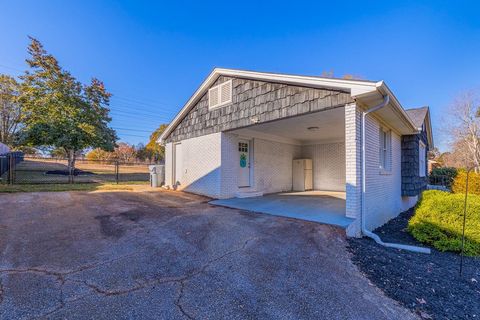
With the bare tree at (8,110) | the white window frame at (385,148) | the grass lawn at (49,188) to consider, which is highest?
the bare tree at (8,110)

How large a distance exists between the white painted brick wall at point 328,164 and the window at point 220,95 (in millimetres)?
6104

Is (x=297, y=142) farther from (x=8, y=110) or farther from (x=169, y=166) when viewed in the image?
(x=8, y=110)

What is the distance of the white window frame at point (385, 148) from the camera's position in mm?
7178

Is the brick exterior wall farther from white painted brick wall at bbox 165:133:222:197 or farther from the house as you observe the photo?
white painted brick wall at bbox 165:133:222:197

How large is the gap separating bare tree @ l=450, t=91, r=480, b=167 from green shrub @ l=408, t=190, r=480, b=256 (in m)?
26.5

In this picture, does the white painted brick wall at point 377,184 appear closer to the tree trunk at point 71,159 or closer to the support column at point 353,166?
the support column at point 353,166

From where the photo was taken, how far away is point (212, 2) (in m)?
10.4

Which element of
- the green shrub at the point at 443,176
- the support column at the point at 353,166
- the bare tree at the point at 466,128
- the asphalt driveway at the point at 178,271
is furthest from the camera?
the bare tree at the point at 466,128

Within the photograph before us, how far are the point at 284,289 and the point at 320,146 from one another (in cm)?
1043

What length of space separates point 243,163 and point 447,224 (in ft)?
21.7

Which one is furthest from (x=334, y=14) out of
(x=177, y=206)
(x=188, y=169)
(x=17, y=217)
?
(x=17, y=217)

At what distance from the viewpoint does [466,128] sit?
24.4 metres

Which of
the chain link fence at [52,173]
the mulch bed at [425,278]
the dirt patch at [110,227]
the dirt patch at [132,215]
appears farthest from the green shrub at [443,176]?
the chain link fence at [52,173]

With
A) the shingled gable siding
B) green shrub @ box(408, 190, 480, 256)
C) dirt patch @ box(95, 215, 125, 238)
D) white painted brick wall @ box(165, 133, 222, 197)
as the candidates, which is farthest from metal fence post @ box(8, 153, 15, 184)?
green shrub @ box(408, 190, 480, 256)
